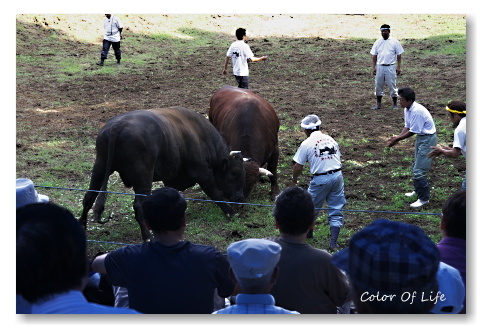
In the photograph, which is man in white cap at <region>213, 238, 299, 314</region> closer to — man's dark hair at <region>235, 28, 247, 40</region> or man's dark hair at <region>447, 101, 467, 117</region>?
man's dark hair at <region>447, 101, 467, 117</region>

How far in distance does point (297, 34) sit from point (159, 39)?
4.45m

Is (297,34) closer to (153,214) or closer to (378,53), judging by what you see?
(378,53)

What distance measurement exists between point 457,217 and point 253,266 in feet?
4.36

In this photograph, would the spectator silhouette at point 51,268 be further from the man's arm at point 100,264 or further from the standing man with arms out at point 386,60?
the standing man with arms out at point 386,60

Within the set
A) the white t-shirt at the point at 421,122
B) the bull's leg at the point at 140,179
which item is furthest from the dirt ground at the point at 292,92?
the bull's leg at the point at 140,179

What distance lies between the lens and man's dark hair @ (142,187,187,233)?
338 cm

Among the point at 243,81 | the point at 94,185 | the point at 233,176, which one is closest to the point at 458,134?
the point at 233,176

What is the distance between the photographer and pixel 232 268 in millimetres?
2844

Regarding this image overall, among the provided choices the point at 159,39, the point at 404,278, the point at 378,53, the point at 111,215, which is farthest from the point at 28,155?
the point at 159,39

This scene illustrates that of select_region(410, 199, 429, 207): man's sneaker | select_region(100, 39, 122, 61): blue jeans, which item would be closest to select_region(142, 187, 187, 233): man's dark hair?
select_region(410, 199, 429, 207): man's sneaker

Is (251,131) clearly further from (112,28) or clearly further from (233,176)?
(112,28)

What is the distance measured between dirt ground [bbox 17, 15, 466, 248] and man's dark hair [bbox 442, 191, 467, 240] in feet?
14.8

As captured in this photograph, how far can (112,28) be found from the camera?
53.1ft

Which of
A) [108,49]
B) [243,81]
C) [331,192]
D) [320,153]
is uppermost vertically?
[108,49]
